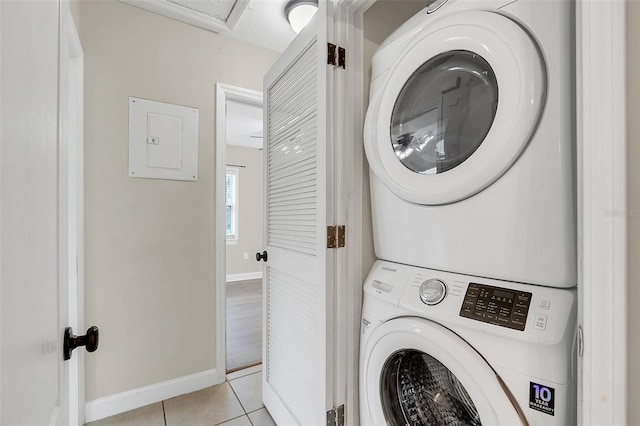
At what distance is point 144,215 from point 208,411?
1251mm

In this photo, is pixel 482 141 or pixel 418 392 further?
pixel 418 392

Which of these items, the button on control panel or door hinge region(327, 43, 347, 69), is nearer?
the button on control panel

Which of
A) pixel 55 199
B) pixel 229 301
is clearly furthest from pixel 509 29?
pixel 229 301

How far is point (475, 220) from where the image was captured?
0.79m

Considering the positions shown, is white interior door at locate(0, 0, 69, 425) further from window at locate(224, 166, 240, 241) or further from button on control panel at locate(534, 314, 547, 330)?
window at locate(224, 166, 240, 241)

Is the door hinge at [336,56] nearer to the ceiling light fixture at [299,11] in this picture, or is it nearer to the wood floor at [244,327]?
the ceiling light fixture at [299,11]

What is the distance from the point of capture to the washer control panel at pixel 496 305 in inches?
26.5

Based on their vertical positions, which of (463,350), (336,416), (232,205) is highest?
(232,205)

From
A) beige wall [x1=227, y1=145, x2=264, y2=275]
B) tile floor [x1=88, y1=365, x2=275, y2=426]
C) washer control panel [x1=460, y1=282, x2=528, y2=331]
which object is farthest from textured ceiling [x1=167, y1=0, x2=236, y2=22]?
beige wall [x1=227, y1=145, x2=264, y2=275]

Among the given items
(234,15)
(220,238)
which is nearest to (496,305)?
(220,238)

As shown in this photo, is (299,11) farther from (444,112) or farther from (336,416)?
(336,416)

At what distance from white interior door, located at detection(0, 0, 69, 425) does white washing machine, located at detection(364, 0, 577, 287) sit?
855 mm

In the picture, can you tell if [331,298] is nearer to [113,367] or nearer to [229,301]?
[113,367]

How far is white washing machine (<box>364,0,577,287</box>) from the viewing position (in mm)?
651
